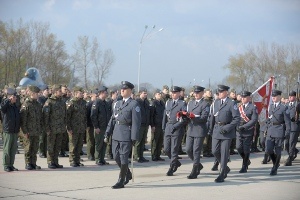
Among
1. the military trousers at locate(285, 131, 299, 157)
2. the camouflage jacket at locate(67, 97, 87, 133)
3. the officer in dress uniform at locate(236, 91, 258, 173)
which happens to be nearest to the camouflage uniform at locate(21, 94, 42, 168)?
the camouflage jacket at locate(67, 97, 87, 133)

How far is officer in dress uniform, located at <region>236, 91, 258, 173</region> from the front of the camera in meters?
13.4

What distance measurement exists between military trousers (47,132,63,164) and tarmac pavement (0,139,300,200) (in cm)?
33

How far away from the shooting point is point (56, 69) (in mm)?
65125

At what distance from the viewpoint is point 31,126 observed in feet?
41.8

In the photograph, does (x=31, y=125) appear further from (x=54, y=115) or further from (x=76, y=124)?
(x=76, y=124)


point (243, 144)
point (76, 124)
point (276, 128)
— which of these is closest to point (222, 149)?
point (276, 128)

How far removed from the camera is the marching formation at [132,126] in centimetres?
1073

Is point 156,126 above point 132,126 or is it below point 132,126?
below

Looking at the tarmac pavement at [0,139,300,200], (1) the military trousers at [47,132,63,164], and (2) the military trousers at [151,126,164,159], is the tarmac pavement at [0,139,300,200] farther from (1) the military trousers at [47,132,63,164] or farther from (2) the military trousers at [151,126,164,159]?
(2) the military trousers at [151,126,164,159]

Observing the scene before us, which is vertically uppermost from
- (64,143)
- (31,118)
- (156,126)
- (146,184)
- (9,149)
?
(31,118)

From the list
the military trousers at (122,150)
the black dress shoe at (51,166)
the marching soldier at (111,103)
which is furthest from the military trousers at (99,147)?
the military trousers at (122,150)

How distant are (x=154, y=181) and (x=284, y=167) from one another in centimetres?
507

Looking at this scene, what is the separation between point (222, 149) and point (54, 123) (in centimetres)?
464

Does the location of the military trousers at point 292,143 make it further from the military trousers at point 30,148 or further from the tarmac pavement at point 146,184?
the military trousers at point 30,148
